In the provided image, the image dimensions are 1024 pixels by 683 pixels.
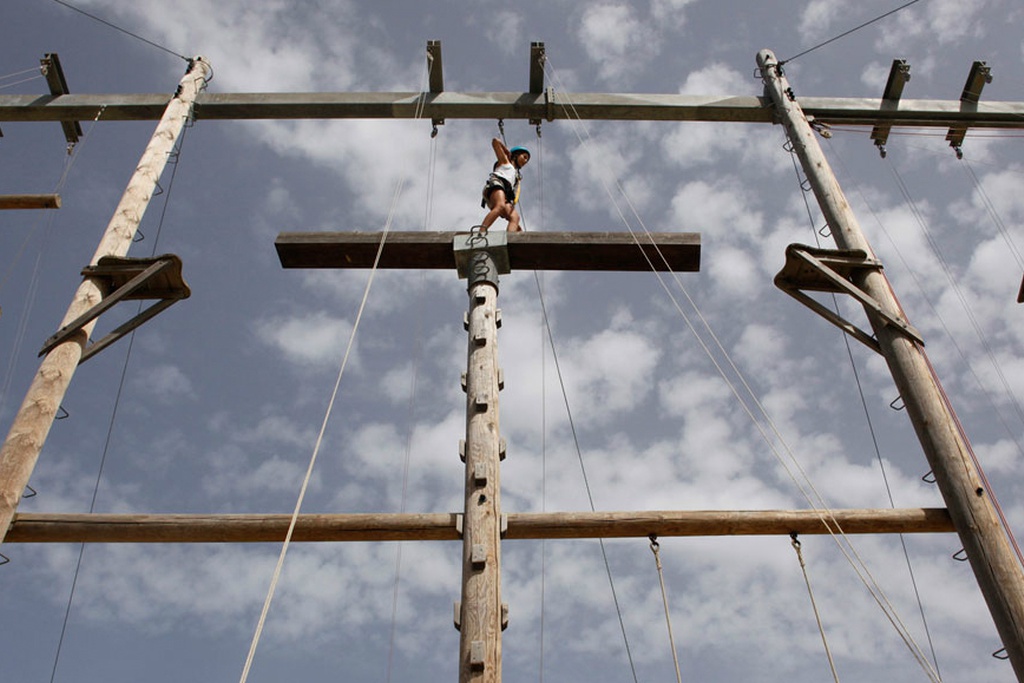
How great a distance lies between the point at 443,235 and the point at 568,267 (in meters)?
0.88

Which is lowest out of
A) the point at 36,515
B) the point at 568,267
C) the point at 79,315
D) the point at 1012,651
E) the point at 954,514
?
the point at 1012,651

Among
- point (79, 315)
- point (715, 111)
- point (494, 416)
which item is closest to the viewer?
point (494, 416)

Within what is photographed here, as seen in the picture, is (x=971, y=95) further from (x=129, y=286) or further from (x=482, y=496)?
(x=129, y=286)

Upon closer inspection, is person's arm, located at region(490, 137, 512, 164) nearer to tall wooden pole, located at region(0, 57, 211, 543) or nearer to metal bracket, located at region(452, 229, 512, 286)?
metal bracket, located at region(452, 229, 512, 286)

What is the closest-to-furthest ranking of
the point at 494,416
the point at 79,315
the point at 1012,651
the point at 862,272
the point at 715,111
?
the point at 1012,651 < the point at 494,416 < the point at 79,315 < the point at 862,272 < the point at 715,111

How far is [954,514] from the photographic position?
13.6 ft

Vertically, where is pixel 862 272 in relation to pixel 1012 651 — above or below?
above

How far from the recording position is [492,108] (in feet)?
23.4

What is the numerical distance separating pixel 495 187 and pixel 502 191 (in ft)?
0.23

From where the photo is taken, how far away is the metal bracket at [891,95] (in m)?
6.77

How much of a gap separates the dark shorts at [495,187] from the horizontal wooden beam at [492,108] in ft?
4.41

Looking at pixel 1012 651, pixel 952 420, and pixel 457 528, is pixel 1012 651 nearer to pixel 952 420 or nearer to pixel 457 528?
pixel 952 420

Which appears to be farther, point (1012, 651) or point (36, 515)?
point (36, 515)

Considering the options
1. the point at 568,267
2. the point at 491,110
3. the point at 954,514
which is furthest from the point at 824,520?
the point at 491,110
